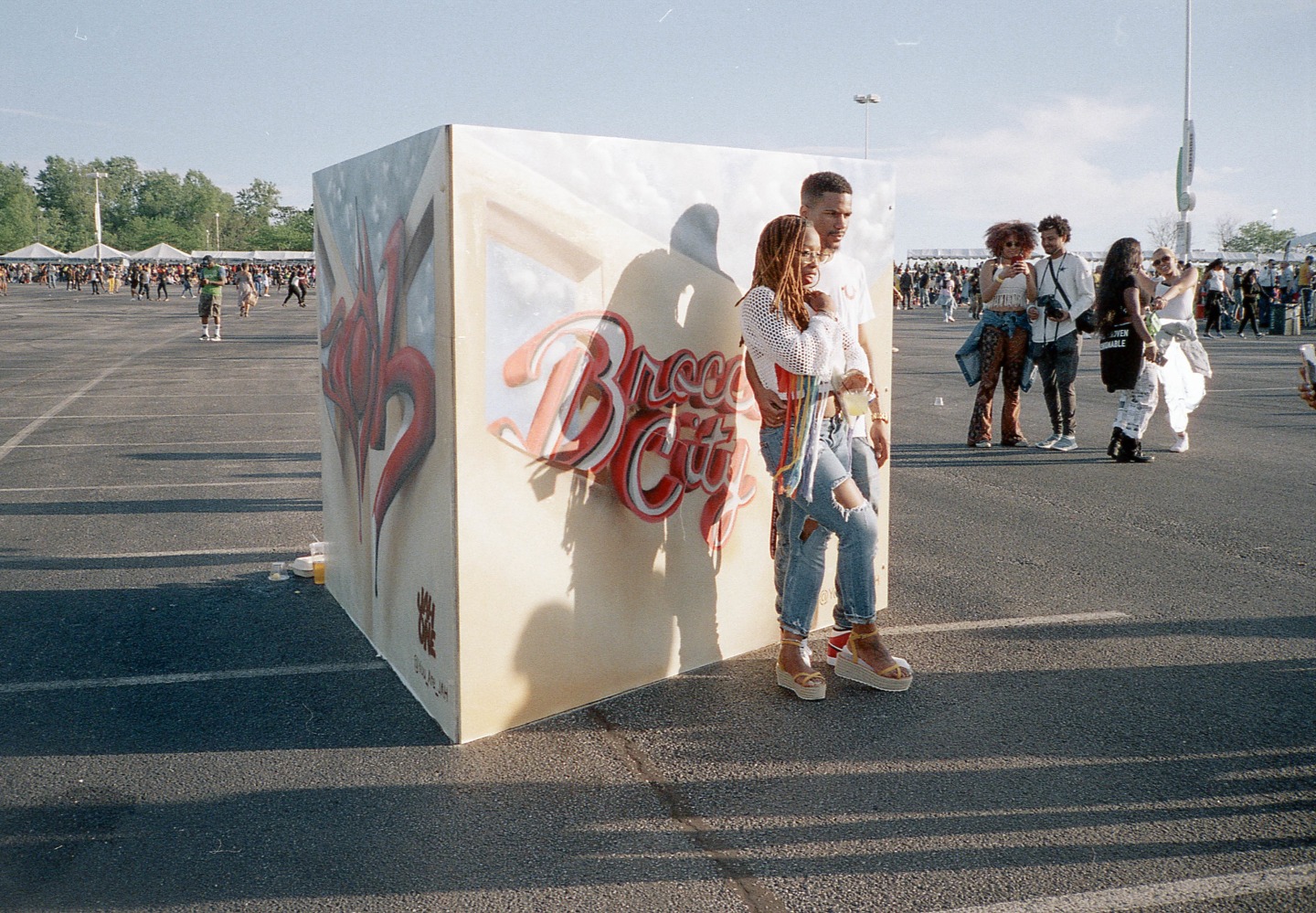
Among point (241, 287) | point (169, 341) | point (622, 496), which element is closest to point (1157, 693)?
point (622, 496)

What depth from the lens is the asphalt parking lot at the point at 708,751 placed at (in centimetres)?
309

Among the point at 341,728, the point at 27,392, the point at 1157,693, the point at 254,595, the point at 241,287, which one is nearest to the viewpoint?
the point at 341,728

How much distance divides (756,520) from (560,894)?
224cm

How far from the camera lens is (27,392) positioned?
1561 centimetres

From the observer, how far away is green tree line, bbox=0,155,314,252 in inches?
6432

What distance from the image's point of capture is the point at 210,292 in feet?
83.8

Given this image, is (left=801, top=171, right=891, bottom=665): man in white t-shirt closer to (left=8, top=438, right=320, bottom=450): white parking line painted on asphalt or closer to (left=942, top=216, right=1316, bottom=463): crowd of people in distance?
(left=942, top=216, right=1316, bottom=463): crowd of people in distance

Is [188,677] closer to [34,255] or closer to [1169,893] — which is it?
[1169,893]

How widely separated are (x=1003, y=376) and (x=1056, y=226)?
57.6 inches

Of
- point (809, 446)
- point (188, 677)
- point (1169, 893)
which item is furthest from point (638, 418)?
point (1169, 893)

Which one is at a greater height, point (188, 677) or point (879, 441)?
point (879, 441)

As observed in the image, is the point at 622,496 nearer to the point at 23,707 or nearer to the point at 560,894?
the point at 560,894

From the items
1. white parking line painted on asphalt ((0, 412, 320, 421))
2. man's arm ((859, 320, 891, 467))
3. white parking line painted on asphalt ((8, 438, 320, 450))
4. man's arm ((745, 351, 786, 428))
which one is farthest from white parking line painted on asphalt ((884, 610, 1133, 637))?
white parking line painted on asphalt ((0, 412, 320, 421))

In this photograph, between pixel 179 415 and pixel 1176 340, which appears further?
pixel 179 415
